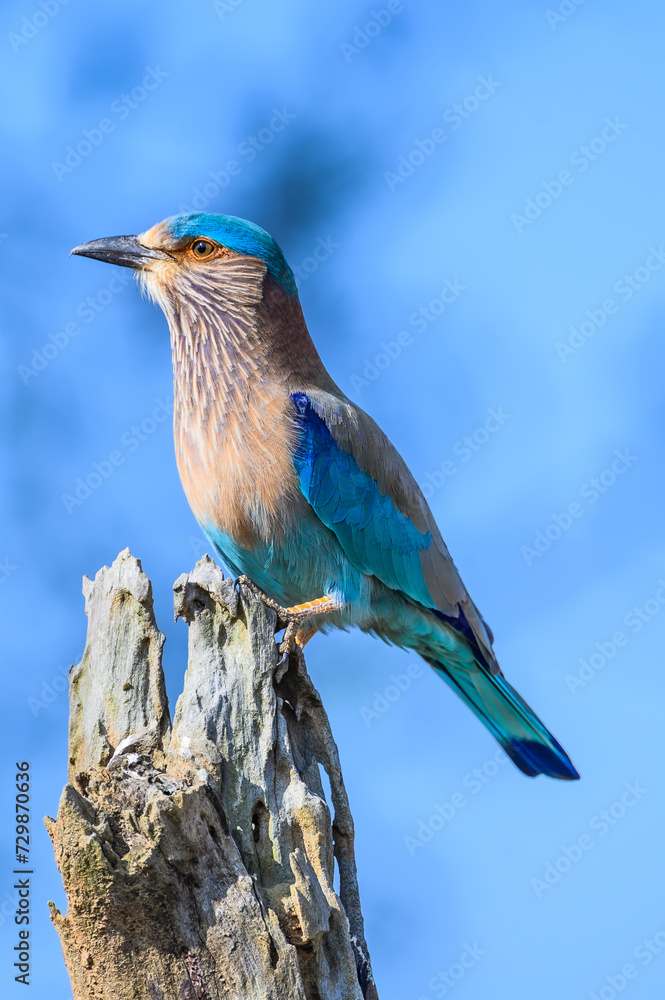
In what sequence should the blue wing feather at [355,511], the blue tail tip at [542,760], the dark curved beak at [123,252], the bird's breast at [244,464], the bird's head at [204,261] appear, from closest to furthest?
the bird's breast at [244,464]
the blue wing feather at [355,511]
the bird's head at [204,261]
the dark curved beak at [123,252]
the blue tail tip at [542,760]

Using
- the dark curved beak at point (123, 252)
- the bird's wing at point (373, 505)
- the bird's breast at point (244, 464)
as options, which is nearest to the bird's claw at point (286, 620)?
the bird's breast at point (244, 464)

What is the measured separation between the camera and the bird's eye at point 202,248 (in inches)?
224

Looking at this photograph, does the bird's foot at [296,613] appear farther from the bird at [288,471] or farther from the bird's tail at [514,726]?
the bird's tail at [514,726]

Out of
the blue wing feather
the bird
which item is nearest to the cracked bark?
the bird

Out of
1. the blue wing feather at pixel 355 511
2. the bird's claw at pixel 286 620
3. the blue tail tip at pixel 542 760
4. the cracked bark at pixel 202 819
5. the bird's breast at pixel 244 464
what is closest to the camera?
the cracked bark at pixel 202 819

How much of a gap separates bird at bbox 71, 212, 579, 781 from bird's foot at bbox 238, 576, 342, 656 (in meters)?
0.01

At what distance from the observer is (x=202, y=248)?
5.71 metres

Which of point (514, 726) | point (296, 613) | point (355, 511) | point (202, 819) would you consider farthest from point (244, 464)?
point (514, 726)

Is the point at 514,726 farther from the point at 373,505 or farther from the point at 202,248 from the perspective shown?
the point at 202,248

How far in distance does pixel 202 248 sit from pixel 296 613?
7.24 ft

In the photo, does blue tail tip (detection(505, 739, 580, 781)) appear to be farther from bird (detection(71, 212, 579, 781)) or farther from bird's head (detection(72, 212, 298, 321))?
bird's head (detection(72, 212, 298, 321))

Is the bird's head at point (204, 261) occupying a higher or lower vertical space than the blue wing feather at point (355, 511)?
higher

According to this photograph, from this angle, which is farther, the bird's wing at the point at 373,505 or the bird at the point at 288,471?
the bird's wing at the point at 373,505

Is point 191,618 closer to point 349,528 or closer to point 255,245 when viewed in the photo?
point 349,528
